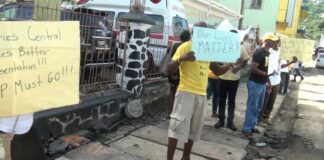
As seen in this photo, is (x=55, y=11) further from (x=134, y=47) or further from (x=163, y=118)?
(x=163, y=118)

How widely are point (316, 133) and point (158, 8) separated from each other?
13.8ft

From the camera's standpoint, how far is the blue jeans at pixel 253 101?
6362 mm

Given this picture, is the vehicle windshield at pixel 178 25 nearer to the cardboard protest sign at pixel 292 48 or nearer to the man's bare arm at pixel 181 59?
the cardboard protest sign at pixel 292 48

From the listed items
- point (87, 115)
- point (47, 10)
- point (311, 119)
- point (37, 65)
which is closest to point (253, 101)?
point (87, 115)

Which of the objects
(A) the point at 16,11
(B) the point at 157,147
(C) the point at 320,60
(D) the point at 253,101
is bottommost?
(B) the point at 157,147

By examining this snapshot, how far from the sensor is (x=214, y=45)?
4453mm

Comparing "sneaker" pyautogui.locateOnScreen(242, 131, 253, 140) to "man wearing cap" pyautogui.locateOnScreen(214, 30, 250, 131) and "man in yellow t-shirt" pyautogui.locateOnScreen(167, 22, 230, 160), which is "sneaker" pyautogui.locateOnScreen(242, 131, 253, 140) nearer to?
"man wearing cap" pyautogui.locateOnScreen(214, 30, 250, 131)

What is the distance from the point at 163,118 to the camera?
23.0 ft

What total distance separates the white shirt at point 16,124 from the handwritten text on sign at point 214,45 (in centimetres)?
189

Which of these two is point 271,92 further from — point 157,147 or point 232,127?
point 157,147

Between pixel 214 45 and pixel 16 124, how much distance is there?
2410mm

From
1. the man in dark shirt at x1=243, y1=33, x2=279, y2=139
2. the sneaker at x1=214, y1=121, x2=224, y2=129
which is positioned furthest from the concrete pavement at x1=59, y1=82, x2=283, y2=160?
the man in dark shirt at x1=243, y1=33, x2=279, y2=139

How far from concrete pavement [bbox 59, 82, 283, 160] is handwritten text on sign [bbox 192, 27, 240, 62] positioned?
4.62ft

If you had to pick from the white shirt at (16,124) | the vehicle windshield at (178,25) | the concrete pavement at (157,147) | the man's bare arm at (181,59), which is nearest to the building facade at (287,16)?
the vehicle windshield at (178,25)
